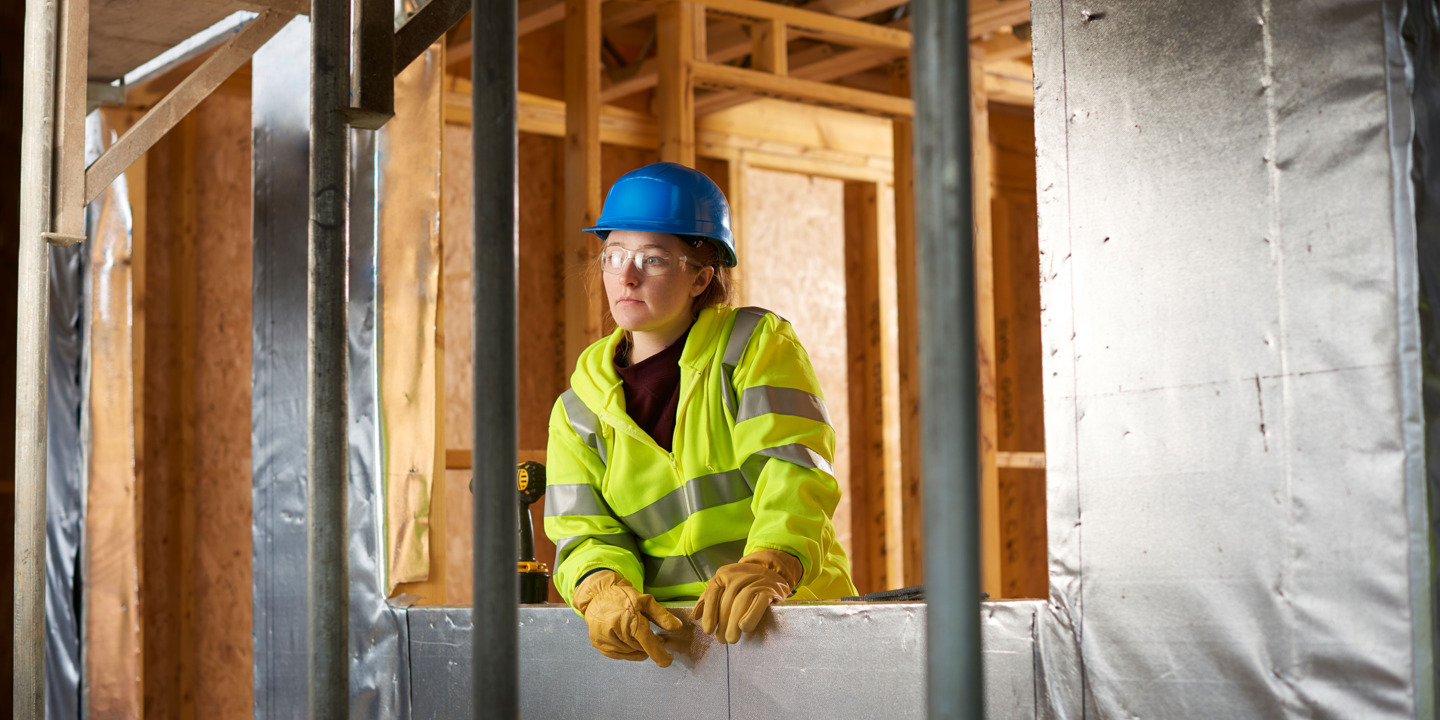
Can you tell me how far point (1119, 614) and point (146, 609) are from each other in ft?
15.6

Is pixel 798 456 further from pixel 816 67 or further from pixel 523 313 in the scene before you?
pixel 816 67

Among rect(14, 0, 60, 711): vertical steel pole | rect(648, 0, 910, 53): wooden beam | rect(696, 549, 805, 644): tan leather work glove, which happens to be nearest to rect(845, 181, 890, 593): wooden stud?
rect(648, 0, 910, 53): wooden beam

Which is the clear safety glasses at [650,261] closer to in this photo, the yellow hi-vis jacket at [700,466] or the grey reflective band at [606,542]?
the yellow hi-vis jacket at [700,466]

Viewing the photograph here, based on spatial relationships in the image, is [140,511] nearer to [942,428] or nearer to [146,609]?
[146,609]

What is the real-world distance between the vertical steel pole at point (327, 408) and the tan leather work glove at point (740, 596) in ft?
2.04

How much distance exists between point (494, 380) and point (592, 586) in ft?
3.51

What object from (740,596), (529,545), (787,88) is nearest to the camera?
(740,596)

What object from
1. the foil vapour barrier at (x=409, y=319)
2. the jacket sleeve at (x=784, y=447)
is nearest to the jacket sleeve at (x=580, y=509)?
the jacket sleeve at (x=784, y=447)

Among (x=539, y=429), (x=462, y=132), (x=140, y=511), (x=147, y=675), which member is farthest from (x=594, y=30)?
(x=147, y=675)

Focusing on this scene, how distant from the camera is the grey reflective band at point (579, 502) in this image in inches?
104

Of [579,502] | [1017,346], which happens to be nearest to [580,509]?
[579,502]

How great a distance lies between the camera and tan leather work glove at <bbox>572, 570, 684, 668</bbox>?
229 cm

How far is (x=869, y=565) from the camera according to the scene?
6359 millimetres

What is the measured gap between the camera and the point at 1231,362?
1.63 metres
